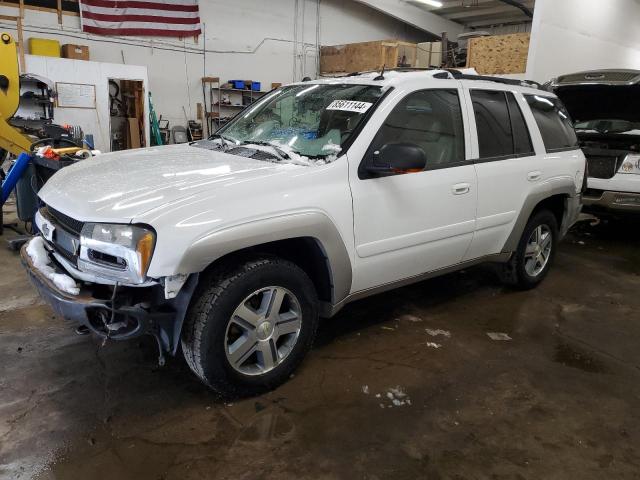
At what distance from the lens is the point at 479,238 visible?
3367mm

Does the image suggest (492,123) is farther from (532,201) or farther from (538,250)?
(538,250)

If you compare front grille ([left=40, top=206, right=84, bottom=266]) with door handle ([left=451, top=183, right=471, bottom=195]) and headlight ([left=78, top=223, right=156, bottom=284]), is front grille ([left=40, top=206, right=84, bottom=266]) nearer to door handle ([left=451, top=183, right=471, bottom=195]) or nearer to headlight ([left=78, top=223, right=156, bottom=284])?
headlight ([left=78, top=223, right=156, bottom=284])

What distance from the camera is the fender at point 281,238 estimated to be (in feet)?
6.70

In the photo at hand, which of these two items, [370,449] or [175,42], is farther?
[175,42]

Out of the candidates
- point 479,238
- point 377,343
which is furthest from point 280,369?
point 479,238

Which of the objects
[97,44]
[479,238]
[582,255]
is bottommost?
[582,255]

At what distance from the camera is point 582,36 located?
31.8ft

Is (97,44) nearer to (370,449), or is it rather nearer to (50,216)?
(50,216)

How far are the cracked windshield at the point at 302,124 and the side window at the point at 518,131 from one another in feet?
4.18

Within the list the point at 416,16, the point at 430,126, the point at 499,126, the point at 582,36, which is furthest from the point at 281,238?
the point at 416,16

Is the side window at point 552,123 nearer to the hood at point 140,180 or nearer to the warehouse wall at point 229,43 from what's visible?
the hood at point 140,180

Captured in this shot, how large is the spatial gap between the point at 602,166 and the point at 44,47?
376 inches

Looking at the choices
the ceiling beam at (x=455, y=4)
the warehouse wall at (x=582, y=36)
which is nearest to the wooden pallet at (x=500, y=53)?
the warehouse wall at (x=582, y=36)

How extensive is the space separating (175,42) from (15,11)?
323cm
